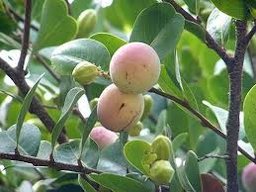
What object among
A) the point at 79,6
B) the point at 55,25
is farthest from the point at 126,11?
the point at 55,25

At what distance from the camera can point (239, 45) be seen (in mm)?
739

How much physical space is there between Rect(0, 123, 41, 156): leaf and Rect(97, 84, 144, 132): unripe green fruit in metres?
0.12

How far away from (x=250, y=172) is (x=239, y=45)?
0.32 meters

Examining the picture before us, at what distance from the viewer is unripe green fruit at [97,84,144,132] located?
734 mm

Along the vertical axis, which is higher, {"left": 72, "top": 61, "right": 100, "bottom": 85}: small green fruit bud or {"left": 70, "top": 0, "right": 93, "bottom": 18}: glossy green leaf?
{"left": 72, "top": 61, "right": 100, "bottom": 85}: small green fruit bud

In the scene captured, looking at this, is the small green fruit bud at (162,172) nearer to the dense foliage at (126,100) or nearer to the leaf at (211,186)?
the dense foliage at (126,100)

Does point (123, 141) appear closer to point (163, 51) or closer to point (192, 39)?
point (163, 51)

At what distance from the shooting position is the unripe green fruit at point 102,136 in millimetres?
902

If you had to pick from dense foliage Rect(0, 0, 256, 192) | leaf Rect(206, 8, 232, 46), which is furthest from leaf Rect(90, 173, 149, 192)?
leaf Rect(206, 8, 232, 46)

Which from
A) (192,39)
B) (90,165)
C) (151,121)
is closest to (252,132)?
(90,165)

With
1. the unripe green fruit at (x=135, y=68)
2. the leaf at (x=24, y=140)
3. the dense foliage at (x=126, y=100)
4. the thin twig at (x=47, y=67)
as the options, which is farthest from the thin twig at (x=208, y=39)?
the thin twig at (x=47, y=67)

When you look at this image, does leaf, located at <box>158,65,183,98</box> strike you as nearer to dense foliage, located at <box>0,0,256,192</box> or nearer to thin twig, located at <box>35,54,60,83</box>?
dense foliage, located at <box>0,0,256,192</box>

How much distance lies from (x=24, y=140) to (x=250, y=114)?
27 cm

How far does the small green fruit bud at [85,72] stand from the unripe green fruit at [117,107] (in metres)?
0.02
